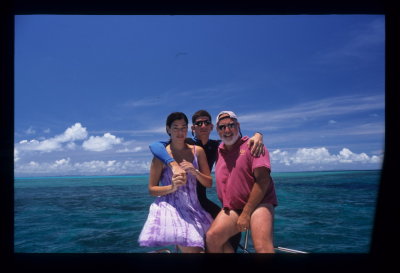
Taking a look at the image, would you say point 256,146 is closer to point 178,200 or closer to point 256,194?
point 256,194

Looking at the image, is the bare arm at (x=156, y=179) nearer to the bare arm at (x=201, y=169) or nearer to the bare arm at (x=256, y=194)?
the bare arm at (x=201, y=169)

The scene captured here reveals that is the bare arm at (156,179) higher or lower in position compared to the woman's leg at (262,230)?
higher

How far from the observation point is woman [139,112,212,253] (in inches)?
88.0

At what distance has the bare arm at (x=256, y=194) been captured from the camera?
2.21 meters

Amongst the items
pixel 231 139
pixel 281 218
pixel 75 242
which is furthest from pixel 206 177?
pixel 281 218

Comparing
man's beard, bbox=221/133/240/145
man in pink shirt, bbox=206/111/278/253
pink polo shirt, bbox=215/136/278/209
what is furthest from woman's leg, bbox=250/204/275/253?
man's beard, bbox=221/133/240/145

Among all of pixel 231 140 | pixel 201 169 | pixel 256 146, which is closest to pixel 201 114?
pixel 231 140

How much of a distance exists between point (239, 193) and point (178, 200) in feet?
1.63

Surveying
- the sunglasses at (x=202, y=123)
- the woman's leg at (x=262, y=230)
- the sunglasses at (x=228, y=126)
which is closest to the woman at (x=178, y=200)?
the sunglasses at (x=202, y=123)

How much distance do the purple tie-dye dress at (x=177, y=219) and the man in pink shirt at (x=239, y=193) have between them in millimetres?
118

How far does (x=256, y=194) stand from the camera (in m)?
2.21
